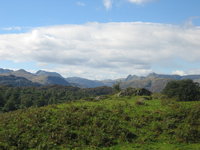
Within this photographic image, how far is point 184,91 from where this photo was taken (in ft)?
161

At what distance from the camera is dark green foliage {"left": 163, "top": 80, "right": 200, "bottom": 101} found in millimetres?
48869

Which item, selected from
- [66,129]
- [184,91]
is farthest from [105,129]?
[184,91]

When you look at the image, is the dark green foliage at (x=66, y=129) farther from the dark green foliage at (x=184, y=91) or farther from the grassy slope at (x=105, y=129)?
the dark green foliage at (x=184, y=91)

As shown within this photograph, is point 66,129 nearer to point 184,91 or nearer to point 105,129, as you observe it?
point 105,129

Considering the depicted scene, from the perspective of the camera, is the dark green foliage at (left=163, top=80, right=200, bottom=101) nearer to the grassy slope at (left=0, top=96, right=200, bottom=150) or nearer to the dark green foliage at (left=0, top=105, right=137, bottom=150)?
the grassy slope at (left=0, top=96, right=200, bottom=150)

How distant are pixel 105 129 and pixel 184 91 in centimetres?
2618

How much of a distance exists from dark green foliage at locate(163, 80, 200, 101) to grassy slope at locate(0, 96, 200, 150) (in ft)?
33.3

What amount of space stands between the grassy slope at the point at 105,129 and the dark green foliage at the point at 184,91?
1016 centimetres

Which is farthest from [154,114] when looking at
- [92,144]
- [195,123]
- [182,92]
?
[182,92]

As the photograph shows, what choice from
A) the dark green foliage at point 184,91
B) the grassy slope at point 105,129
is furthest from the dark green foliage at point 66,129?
the dark green foliage at point 184,91

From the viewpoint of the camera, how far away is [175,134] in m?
30.1

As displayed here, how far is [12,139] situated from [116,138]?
44.3ft

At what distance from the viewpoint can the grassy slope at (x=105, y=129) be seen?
27297mm

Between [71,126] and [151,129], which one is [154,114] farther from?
[71,126]
